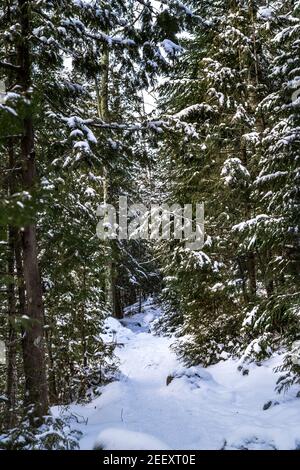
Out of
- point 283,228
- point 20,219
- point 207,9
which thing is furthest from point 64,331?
point 207,9

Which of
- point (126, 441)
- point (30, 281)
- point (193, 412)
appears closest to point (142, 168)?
point (30, 281)

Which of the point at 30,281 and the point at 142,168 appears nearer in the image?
the point at 30,281

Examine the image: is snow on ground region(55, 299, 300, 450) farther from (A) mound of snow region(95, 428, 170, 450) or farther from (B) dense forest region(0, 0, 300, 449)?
(B) dense forest region(0, 0, 300, 449)

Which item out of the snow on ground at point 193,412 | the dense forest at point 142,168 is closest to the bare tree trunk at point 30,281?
the dense forest at point 142,168

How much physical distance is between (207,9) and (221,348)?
966 cm

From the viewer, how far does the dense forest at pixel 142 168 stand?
6324mm

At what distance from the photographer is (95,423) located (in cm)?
716

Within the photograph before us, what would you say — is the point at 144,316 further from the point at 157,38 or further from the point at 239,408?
the point at 157,38

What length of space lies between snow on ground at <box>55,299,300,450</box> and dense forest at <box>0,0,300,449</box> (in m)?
0.41

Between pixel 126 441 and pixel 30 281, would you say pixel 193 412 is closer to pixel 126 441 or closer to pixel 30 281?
pixel 126 441

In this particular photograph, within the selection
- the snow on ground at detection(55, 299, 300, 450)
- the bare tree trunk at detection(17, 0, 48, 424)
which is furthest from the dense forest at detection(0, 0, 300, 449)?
the snow on ground at detection(55, 299, 300, 450)

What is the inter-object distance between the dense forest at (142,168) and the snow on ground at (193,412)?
1.34ft

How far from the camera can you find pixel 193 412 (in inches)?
291

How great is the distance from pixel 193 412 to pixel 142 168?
495 cm
